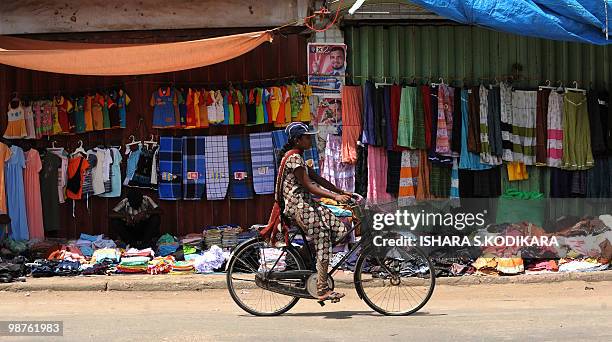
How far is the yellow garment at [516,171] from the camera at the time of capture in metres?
11.4

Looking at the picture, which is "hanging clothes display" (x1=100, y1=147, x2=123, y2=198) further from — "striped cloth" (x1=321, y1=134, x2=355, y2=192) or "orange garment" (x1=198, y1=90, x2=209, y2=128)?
"striped cloth" (x1=321, y1=134, x2=355, y2=192)

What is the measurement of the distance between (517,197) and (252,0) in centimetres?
442

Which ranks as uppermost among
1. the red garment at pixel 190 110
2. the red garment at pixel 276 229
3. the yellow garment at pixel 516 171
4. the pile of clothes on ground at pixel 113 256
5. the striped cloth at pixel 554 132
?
the red garment at pixel 190 110

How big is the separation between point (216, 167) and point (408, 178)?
101 inches

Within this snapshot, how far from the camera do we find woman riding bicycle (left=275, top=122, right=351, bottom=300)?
7508 millimetres

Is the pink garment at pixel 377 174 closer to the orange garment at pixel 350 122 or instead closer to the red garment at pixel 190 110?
the orange garment at pixel 350 122

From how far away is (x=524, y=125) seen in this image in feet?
37.3

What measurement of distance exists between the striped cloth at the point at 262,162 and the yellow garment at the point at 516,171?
319 centimetres

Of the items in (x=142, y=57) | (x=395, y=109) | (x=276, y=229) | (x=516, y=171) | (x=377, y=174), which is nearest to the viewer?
(x=276, y=229)

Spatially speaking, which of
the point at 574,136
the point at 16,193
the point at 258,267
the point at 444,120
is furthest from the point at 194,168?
the point at 574,136

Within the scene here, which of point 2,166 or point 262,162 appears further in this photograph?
point 262,162

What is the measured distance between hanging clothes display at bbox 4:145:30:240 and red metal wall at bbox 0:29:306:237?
A: 18.8 inches

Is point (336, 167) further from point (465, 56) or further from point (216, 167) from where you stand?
point (465, 56)

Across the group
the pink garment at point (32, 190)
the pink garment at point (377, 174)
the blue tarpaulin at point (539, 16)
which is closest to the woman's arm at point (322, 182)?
the blue tarpaulin at point (539, 16)
